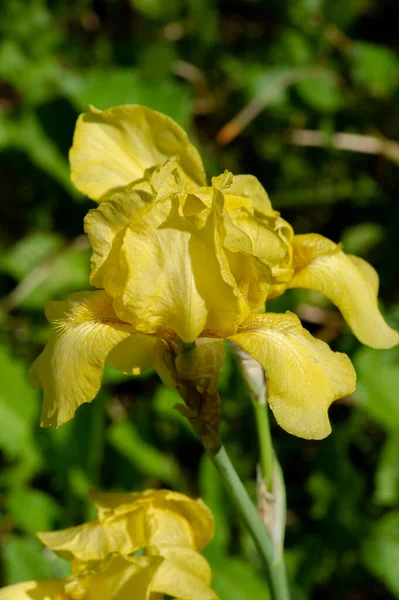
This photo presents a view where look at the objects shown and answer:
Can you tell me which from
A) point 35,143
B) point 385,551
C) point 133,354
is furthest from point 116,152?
point 35,143

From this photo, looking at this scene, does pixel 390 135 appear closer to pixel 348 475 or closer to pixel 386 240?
pixel 386 240

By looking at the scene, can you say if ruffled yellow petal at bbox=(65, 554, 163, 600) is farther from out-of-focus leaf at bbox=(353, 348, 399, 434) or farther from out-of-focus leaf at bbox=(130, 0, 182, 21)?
out-of-focus leaf at bbox=(130, 0, 182, 21)

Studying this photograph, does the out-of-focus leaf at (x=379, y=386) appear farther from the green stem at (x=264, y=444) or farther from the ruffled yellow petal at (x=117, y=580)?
the ruffled yellow petal at (x=117, y=580)

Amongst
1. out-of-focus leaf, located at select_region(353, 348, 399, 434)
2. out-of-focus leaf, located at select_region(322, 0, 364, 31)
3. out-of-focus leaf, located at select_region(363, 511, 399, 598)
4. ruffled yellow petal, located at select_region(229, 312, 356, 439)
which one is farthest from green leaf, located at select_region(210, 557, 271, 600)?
out-of-focus leaf, located at select_region(322, 0, 364, 31)

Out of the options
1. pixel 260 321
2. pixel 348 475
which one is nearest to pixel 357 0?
pixel 348 475

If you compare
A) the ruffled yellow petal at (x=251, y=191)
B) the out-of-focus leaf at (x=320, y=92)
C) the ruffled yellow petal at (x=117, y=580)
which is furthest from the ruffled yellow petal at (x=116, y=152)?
the out-of-focus leaf at (x=320, y=92)

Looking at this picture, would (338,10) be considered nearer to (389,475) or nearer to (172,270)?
(389,475)
